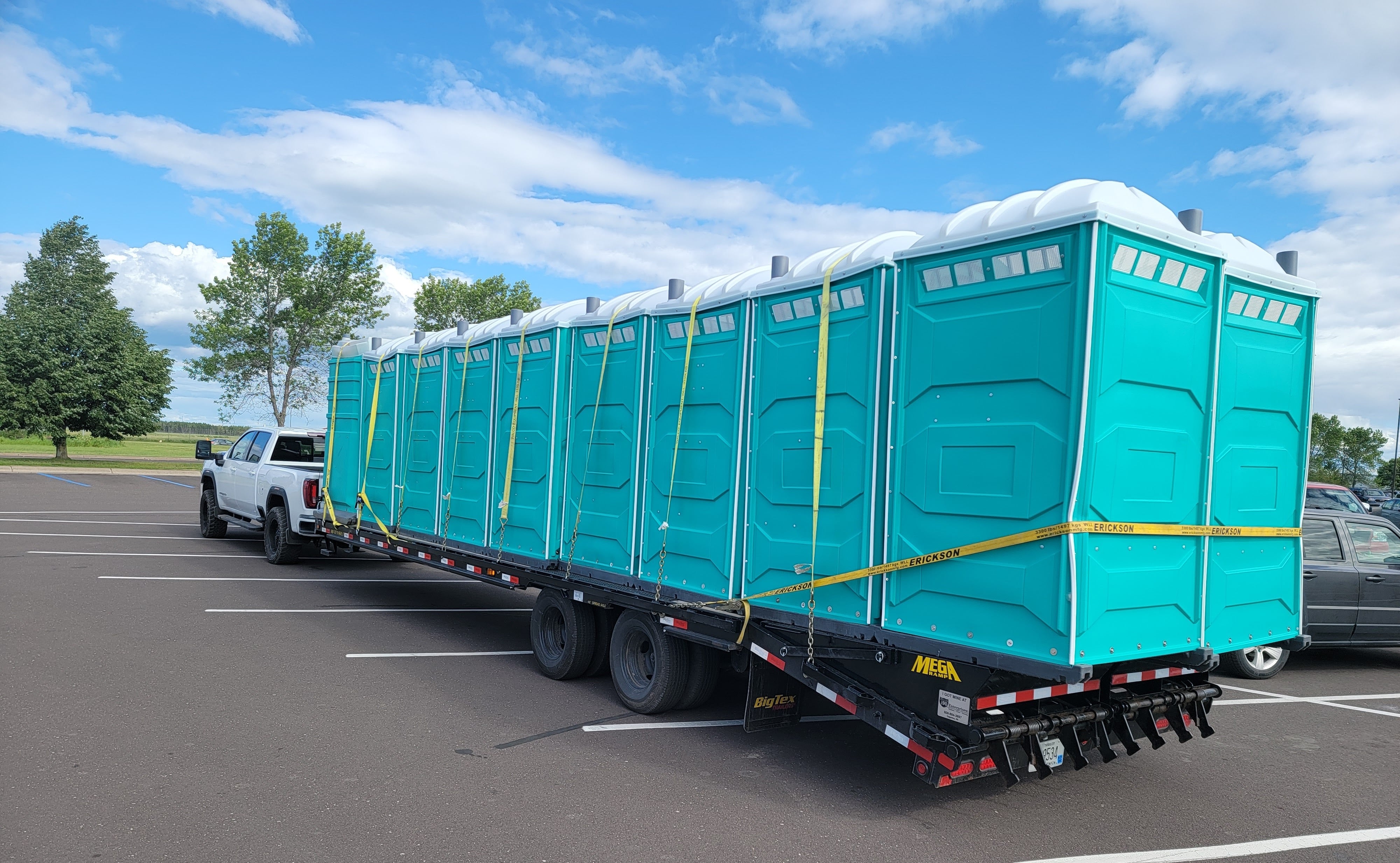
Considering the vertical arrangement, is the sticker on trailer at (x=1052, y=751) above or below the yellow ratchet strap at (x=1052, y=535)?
below

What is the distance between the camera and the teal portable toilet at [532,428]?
699 centimetres

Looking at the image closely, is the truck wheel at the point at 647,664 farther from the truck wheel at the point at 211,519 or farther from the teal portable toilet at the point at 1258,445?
the truck wheel at the point at 211,519

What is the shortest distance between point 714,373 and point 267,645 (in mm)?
4873

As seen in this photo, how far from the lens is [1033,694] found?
4199 mm

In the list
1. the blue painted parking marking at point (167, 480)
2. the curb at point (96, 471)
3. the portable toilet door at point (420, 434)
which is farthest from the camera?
the curb at point (96, 471)

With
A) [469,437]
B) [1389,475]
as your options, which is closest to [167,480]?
[469,437]

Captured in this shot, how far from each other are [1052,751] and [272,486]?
11.0 meters

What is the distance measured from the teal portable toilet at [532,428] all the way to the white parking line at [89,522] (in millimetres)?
12644

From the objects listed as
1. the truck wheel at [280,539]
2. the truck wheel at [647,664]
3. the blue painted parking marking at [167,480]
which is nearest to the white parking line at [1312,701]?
the truck wheel at [647,664]

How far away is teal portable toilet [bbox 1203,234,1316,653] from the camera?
4465mm

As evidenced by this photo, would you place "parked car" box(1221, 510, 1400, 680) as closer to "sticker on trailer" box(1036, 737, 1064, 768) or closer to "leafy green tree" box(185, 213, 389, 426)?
"sticker on trailer" box(1036, 737, 1064, 768)

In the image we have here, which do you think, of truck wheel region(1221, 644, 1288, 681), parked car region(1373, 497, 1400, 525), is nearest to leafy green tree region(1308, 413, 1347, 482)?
parked car region(1373, 497, 1400, 525)

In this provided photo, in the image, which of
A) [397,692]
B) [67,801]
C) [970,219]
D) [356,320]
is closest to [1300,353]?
[970,219]

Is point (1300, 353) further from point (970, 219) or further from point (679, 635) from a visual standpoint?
point (679, 635)
